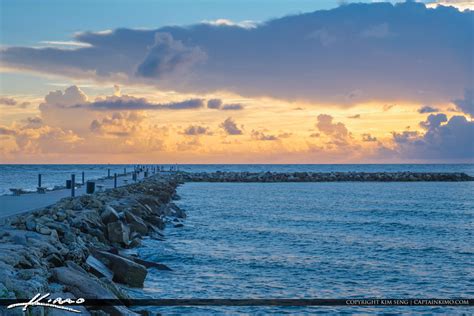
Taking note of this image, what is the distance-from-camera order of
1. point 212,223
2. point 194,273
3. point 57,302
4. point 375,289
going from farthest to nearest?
1. point 212,223
2. point 194,273
3. point 375,289
4. point 57,302

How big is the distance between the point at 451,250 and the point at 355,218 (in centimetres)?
1008

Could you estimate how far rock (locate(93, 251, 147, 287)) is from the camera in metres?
11.4

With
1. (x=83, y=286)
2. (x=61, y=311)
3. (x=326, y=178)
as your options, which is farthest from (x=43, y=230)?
(x=326, y=178)

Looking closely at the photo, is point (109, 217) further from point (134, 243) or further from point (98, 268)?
point (98, 268)

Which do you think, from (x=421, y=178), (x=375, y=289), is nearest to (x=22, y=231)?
(x=375, y=289)

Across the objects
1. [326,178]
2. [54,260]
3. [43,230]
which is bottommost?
[326,178]

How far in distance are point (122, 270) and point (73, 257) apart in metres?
1.58

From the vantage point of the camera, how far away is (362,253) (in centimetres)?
1667

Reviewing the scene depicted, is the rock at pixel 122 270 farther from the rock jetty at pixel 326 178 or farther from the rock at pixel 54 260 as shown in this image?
the rock jetty at pixel 326 178

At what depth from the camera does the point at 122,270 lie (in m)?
11.5

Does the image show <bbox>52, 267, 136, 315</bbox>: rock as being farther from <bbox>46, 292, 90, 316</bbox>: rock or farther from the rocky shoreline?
<bbox>46, 292, 90, 316</bbox>: rock

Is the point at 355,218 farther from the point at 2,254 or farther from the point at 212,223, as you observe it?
the point at 2,254

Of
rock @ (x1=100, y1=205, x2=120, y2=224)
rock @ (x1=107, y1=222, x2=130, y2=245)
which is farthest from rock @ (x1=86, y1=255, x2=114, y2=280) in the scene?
rock @ (x1=100, y1=205, x2=120, y2=224)

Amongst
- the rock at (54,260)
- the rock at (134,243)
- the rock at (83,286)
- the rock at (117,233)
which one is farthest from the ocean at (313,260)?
the rock at (83,286)
